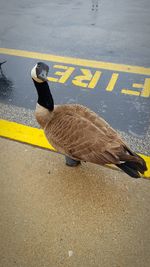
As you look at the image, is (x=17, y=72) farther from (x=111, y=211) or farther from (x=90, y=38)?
(x=111, y=211)

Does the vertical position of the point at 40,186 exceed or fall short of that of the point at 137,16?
it falls short

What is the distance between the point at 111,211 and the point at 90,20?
5740 millimetres

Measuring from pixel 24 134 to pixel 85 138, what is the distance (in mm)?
1251

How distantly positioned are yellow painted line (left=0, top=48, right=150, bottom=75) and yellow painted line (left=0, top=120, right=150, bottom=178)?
1990 mm

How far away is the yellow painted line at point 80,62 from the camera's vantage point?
189 inches

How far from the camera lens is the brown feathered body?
2523mm

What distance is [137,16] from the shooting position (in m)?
6.97

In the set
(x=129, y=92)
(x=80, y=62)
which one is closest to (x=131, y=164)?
(x=129, y=92)

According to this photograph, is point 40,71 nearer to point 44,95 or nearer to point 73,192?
point 44,95

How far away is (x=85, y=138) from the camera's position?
2.60 metres

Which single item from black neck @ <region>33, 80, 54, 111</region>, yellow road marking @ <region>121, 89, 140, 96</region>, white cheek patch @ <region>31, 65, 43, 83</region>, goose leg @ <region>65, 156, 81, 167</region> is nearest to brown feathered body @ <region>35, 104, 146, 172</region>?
black neck @ <region>33, 80, 54, 111</region>

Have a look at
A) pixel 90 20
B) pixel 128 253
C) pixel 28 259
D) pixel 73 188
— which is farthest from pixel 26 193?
pixel 90 20

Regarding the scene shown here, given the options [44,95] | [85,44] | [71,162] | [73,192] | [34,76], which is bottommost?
[73,192]

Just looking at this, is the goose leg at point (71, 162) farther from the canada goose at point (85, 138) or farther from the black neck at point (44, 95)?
the black neck at point (44, 95)
